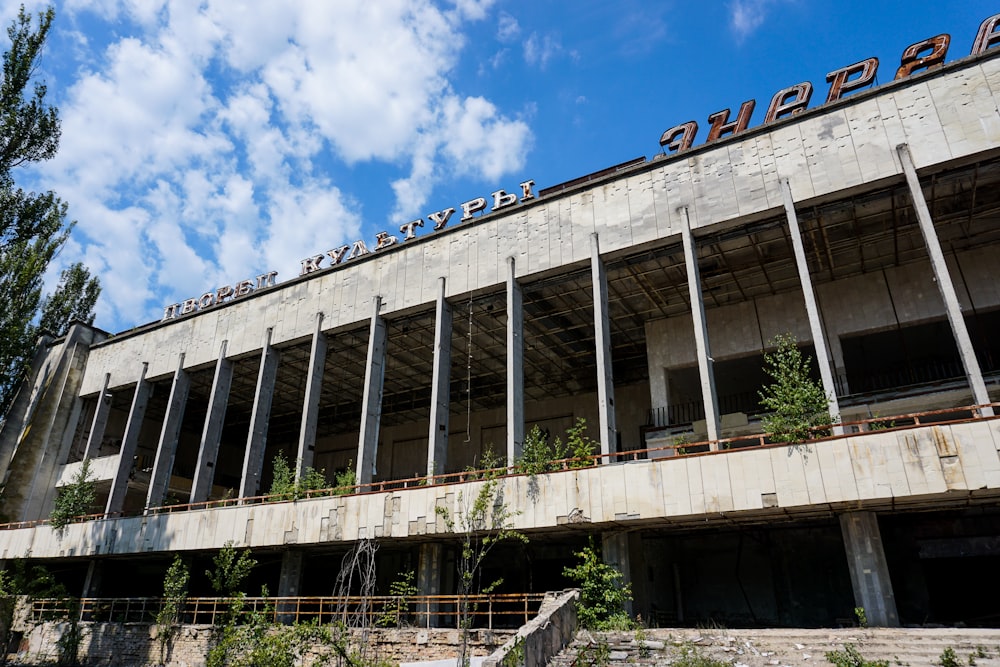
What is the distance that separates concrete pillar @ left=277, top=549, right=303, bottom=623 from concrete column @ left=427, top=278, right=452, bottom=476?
6927 millimetres

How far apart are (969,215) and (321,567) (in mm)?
33357

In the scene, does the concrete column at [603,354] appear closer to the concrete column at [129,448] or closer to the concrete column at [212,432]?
the concrete column at [212,432]

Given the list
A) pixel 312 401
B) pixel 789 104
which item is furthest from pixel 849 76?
pixel 312 401

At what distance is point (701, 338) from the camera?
71.1 ft

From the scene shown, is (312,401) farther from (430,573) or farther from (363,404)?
(430,573)

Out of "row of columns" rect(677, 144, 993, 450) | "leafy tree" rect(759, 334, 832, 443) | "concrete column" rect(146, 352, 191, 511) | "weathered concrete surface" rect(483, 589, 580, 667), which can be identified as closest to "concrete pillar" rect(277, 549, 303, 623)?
"concrete column" rect(146, 352, 191, 511)

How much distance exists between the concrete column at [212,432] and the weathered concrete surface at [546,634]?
830 inches

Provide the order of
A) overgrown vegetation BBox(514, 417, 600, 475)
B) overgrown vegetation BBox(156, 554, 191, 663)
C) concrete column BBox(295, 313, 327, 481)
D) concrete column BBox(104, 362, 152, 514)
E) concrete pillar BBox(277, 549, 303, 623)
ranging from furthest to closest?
concrete column BBox(104, 362, 152, 514)
concrete column BBox(295, 313, 327, 481)
concrete pillar BBox(277, 549, 303, 623)
overgrown vegetation BBox(156, 554, 191, 663)
overgrown vegetation BBox(514, 417, 600, 475)

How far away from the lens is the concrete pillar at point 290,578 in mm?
25953

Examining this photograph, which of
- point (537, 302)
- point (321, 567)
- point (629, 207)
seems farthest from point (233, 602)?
point (629, 207)

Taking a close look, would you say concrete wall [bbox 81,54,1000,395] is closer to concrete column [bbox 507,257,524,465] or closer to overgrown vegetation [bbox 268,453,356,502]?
concrete column [bbox 507,257,524,465]

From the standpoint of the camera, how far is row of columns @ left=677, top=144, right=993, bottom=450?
58.5 ft

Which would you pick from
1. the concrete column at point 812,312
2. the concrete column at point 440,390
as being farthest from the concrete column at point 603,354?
the concrete column at point 812,312

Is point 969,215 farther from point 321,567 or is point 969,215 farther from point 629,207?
point 321,567
